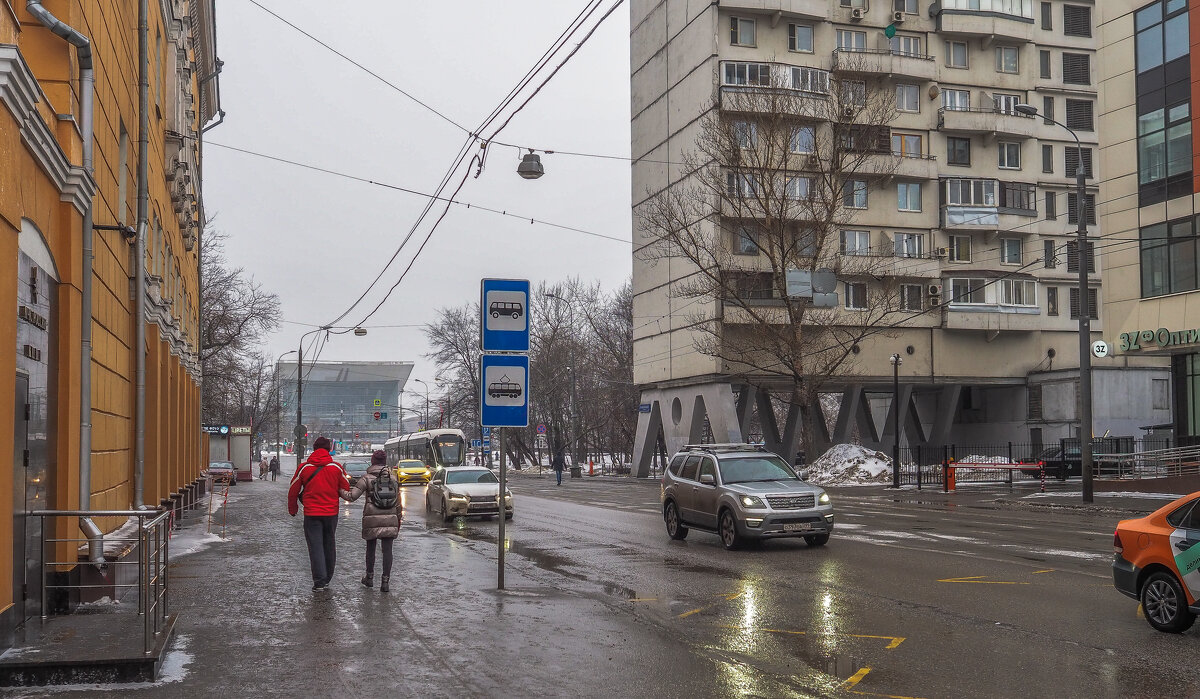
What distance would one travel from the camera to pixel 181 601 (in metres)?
11.9

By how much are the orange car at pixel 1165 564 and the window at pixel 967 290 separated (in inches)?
1825

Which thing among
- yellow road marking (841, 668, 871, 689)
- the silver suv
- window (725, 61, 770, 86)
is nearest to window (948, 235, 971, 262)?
window (725, 61, 770, 86)

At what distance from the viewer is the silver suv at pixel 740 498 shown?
16812mm

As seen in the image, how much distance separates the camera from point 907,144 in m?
55.2

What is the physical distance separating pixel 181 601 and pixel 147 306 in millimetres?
9617

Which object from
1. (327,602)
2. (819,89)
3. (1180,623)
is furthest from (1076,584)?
(819,89)

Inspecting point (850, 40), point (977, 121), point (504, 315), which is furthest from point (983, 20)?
point (504, 315)

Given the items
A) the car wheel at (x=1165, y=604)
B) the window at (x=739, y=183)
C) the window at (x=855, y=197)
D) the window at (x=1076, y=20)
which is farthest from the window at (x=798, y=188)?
the car wheel at (x=1165, y=604)

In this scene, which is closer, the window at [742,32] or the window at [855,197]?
the window at [742,32]

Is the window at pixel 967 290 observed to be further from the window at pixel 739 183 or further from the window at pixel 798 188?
the window at pixel 739 183

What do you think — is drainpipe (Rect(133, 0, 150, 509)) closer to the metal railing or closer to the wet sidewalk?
the wet sidewalk

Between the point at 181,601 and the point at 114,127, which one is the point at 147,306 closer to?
the point at 114,127

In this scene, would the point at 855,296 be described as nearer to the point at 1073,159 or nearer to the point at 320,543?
the point at 1073,159

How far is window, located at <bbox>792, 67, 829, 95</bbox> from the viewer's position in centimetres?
5044
